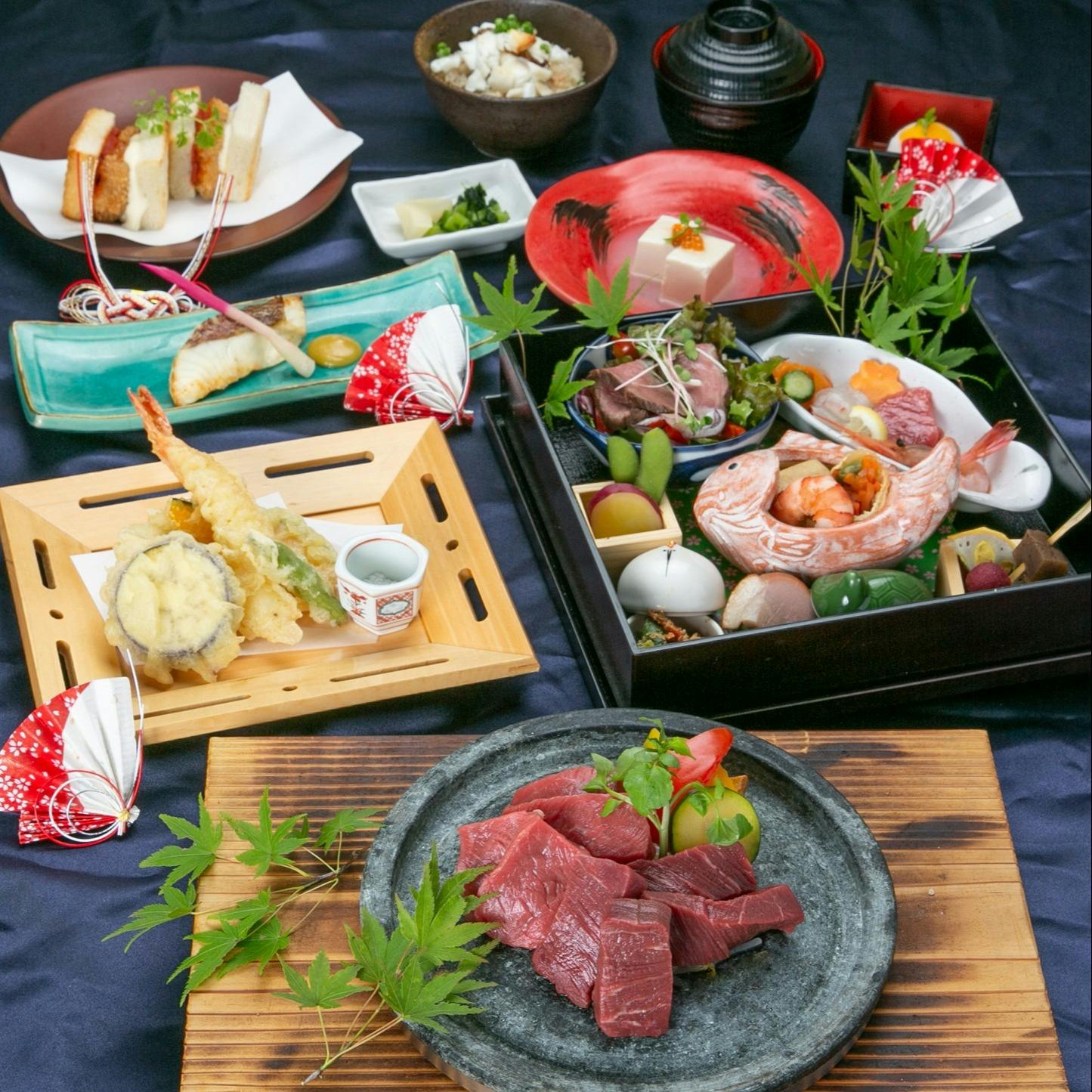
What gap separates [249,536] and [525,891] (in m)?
0.54

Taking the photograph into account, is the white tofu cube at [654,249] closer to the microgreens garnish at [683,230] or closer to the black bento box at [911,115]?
the microgreens garnish at [683,230]

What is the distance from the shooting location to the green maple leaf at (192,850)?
1.18 meters

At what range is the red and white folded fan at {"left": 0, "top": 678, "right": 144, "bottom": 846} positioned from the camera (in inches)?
51.6

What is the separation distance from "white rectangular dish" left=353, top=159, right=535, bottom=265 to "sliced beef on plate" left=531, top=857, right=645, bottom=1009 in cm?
122

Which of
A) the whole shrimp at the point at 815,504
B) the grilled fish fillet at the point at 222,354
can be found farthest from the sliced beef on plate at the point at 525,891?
the grilled fish fillet at the point at 222,354

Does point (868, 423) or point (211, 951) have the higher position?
point (211, 951)

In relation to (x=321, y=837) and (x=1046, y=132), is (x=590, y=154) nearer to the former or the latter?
(x=1046, y=132)


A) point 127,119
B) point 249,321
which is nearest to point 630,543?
point 249,321

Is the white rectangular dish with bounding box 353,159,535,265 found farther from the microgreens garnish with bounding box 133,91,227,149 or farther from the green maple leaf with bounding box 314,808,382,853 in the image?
the green maple leaf with bounding box 314,808,382,853

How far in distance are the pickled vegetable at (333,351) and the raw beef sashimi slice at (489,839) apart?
0.91 meters

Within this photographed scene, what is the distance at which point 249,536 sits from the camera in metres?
1.44

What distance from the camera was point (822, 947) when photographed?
1153 millimetres

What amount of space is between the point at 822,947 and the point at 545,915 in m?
0.25

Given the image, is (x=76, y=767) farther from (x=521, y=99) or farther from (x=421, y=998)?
(x=521, y=99)
